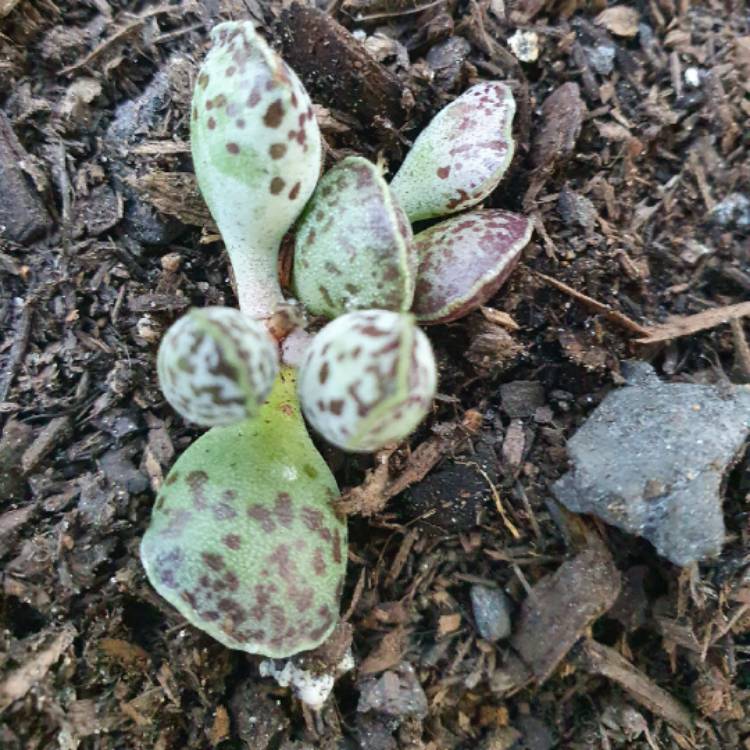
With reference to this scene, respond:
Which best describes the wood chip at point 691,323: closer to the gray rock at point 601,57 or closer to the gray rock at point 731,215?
the gray rock at point 731,215

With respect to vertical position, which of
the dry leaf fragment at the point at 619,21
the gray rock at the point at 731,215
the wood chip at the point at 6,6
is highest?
the wood chip at the point at 6,6

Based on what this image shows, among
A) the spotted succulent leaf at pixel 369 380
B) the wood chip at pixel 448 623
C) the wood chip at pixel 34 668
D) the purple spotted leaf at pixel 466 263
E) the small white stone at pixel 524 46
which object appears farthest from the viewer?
the small white stone at pixel 524 46

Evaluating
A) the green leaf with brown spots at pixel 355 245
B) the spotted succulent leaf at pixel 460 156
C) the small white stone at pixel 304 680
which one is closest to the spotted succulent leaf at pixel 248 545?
the small white stone at pixel 304 680

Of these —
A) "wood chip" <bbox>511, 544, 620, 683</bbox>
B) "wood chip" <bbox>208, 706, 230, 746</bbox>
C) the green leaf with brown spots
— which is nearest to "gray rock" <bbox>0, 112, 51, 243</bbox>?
the green leaf with brown spots

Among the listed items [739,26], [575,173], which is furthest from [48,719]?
[739,26]

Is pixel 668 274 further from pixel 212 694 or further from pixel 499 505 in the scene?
pixel 212 694

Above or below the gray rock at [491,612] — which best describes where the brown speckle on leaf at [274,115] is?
above
